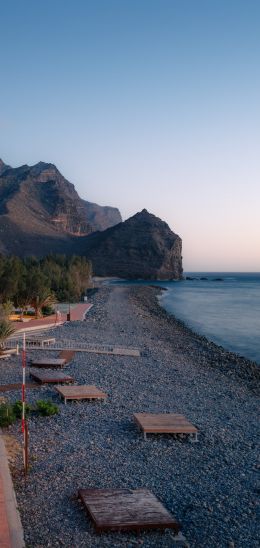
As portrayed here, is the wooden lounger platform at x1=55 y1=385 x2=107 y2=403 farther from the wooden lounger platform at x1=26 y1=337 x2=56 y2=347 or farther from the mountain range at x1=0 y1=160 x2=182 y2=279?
the mountain range at x1=0 y1=160 x2=182 y2=279

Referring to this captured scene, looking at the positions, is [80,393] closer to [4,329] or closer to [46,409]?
[46,409]

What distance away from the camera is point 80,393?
10703 millimetres

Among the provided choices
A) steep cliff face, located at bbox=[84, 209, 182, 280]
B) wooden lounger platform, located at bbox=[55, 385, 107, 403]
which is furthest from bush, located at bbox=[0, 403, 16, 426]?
steep cliff face, located at bbox=[84, 209, 182, 280]

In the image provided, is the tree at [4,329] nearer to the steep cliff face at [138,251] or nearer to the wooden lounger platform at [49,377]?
the wooden lounger platform at [49,377]

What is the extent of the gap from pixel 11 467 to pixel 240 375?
12319 millimetres

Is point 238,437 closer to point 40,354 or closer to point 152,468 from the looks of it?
point 152,468

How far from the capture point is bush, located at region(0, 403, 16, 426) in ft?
28.7

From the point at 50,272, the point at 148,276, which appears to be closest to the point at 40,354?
the point at 50,272

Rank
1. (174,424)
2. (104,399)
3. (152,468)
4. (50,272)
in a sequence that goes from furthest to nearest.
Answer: (50,272)
(104,399)
(174,424)
(152,468)

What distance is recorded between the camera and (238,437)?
9.62 meters

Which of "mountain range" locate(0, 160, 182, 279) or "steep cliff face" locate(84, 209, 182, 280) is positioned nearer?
"mountain range" locate(0, 160, 182, 279)

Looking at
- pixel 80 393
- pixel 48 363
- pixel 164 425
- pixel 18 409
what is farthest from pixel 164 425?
pixel 48 363

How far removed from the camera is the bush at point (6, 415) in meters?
→ 8.73

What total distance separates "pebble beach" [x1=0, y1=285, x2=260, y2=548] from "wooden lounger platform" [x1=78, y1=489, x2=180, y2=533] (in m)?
0.10
